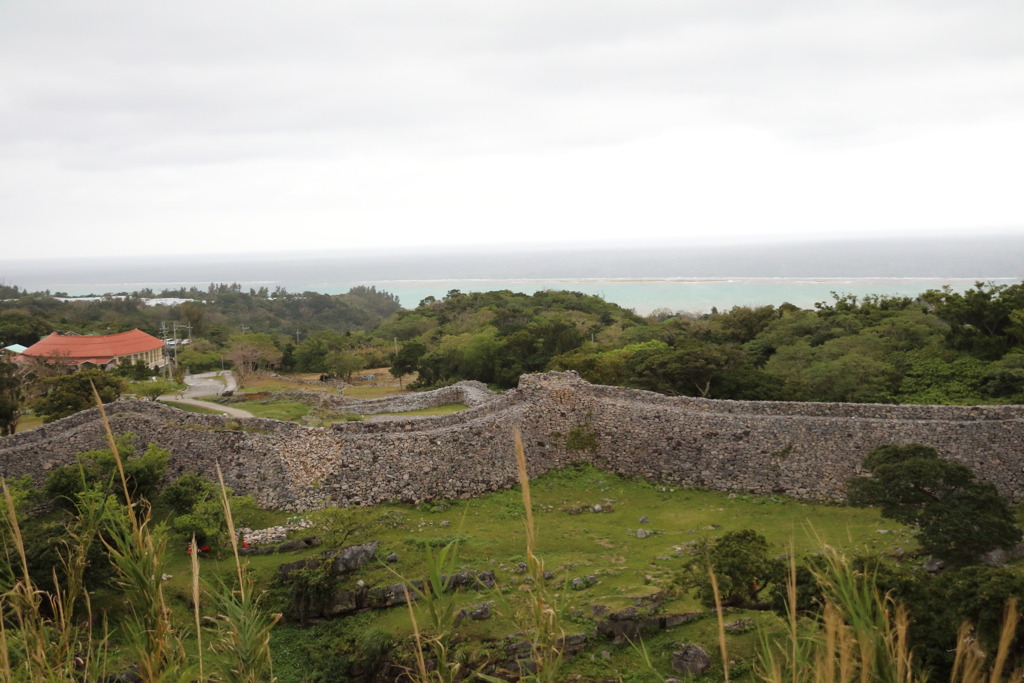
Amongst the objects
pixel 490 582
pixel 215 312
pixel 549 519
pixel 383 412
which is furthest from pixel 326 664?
pixel 215 312

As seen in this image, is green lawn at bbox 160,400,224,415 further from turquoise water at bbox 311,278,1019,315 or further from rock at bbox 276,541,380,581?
turquoise water at bbox 311,278,1019,315

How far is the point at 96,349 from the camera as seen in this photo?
33188mm

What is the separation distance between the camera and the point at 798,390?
1953cm

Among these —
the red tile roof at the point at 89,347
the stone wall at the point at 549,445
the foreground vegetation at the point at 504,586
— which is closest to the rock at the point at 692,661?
the foreground vegetation at the point at 504,586

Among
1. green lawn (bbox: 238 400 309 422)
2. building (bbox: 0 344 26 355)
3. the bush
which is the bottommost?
the bush

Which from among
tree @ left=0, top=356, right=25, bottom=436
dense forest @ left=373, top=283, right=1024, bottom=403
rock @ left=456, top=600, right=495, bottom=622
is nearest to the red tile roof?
tree @ left=0, top=356, right=25, bottom=436

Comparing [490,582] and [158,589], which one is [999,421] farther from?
[158,589]

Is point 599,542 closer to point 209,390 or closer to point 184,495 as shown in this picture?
point 184,495

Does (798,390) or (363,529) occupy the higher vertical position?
(798,390)

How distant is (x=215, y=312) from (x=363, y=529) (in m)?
78.6

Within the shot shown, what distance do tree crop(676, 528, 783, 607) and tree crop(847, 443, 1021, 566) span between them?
2750mm

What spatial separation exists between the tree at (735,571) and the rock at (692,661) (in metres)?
0.67

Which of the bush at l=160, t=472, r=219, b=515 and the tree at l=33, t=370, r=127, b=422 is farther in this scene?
the tree at l=33, t=370, r=127, b=422

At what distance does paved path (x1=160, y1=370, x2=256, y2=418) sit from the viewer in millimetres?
20312
